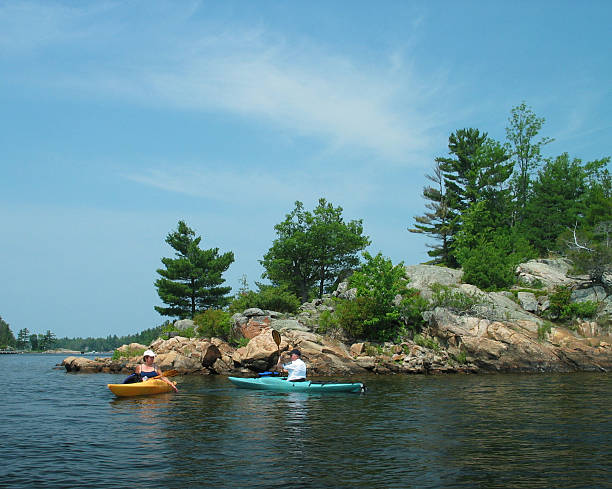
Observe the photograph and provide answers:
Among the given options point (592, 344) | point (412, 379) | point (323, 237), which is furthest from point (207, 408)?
point (323, 237)

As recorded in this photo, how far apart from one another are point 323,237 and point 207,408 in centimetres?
3455

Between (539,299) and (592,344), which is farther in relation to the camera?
(539,299)

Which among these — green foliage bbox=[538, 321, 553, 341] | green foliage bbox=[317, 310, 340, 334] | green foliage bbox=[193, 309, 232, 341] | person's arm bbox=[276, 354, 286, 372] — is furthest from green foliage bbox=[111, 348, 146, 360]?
green foliage bbox=[538, 321, 553, 341]

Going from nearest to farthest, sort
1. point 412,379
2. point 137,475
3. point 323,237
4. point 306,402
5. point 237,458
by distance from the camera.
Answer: point 137,475 → point 237,458 → point 306,402 → point 412,379 → point 323,237

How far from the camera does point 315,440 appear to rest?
38.0 feet

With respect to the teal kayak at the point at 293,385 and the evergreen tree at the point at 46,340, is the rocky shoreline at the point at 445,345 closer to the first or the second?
the teal kayak at the point at 293,385

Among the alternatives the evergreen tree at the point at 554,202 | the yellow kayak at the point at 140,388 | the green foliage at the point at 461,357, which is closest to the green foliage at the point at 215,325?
the yellow kayak at the point at 140,388

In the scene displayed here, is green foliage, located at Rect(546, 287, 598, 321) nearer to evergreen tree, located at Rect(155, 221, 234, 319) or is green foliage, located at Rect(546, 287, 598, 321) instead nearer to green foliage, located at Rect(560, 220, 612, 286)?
Answer: green foliage, located at Rect(560, 220, 612, 286)

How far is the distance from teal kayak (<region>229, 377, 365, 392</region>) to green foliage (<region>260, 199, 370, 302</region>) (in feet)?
85.9

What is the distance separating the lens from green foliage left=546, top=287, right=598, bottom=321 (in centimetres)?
3309

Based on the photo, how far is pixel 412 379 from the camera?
26.7m

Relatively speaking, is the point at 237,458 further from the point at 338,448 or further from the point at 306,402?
the point at 306,402

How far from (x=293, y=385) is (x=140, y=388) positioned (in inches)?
250

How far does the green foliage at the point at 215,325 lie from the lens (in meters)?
36.1
